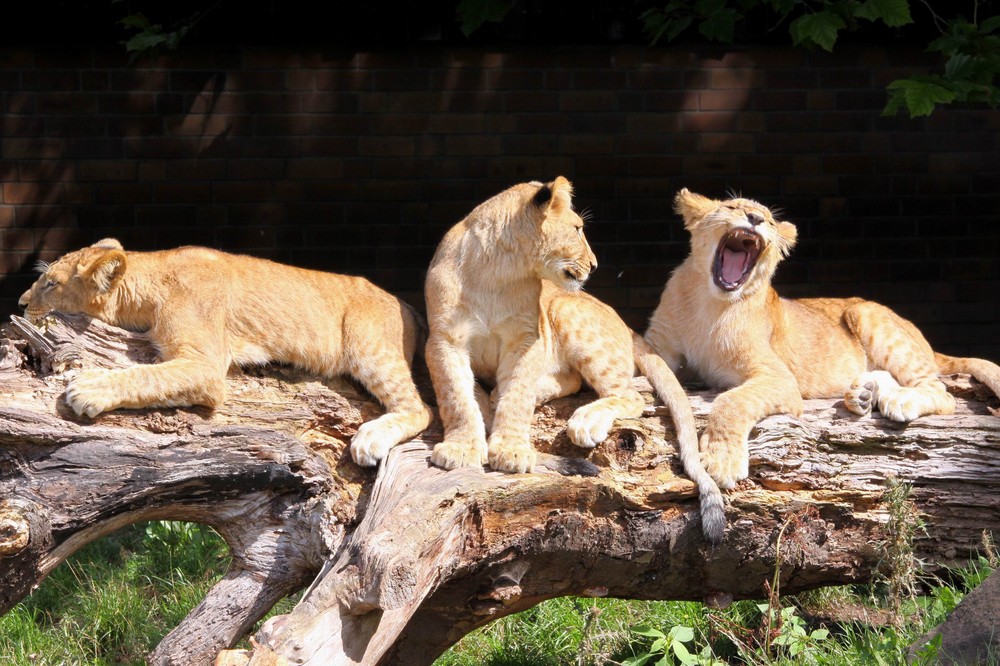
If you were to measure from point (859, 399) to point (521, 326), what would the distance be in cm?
166

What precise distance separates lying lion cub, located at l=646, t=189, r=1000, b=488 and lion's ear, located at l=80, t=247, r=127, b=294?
2.84 metres

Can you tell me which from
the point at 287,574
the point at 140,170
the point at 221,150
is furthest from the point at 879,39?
the point at 287,574

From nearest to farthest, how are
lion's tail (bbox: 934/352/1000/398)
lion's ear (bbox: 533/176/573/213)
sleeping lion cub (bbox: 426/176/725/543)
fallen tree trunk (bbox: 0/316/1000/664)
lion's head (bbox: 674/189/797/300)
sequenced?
1. fallen tree trunk (bbox: 0/316/1000/664)
2. sleeping lion cub (bbox: 426/176/725/543)
3. lion's ear (bbox: 533/176/573/213)
4. lion's tail (bbox: 934/352/1000/398)
5. lion's head (bbox: 674/189/797/300)

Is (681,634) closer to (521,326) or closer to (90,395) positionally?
(521,326)

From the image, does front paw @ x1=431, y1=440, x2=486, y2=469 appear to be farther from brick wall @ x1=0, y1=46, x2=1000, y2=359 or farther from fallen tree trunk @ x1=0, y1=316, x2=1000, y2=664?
brick wall @ x1=0, y1=46, x2=1000, y2=359

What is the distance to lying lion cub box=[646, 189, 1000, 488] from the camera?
577 cm

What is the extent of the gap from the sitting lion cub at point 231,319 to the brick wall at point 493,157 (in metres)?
3.19

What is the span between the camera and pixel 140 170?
28.9ft

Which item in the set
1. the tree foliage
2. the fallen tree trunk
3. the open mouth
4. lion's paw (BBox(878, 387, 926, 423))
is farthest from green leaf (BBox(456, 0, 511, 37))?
lion's paw (BBox(878, 387, 926, 423))

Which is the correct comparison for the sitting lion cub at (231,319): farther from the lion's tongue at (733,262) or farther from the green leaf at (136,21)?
the green leaf at (136,21)

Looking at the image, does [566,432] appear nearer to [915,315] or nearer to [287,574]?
[287,574]

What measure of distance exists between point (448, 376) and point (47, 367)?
179 cm

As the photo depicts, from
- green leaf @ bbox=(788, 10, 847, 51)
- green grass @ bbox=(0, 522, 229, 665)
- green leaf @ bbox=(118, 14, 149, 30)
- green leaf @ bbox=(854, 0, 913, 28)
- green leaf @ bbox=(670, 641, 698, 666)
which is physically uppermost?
green leaf @ bbox=(854, 0, 913, 28)

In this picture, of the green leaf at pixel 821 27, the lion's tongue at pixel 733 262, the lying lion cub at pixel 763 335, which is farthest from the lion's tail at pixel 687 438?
the green leaf at pixel 821 27
